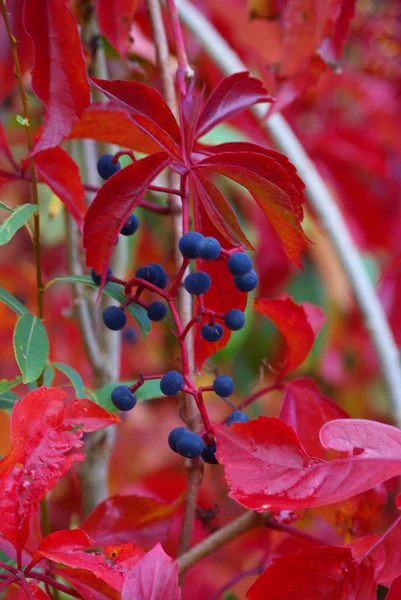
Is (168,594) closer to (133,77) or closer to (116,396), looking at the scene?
(116,396)

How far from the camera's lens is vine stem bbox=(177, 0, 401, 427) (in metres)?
0.88

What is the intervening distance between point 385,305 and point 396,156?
506 millimetres

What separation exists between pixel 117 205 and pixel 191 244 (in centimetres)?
6

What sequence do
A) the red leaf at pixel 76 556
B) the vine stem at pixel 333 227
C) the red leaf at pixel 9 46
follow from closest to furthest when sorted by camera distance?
the red leaf at pixel 76 556 < the red leaf at pixel 9 46 < the vine stem at pixel 333 227

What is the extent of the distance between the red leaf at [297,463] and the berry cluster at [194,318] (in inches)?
1.6

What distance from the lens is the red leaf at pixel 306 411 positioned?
575 millimetres

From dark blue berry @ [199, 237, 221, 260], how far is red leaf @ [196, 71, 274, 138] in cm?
9

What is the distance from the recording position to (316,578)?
1.46 ft

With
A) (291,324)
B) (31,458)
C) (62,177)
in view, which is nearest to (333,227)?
(291,324)

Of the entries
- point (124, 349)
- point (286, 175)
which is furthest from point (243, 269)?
point (124, 349)

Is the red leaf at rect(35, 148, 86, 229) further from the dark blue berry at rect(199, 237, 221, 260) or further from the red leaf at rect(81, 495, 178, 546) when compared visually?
the red leaf at rect(81, 495, 178, 546)

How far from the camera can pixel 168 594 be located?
1.38 feet

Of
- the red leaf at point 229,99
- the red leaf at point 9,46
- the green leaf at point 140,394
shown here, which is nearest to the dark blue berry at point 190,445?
the green leaf at point 140,394

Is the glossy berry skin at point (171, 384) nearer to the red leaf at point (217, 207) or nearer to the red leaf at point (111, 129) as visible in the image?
the red leaf at point (217, 207)
